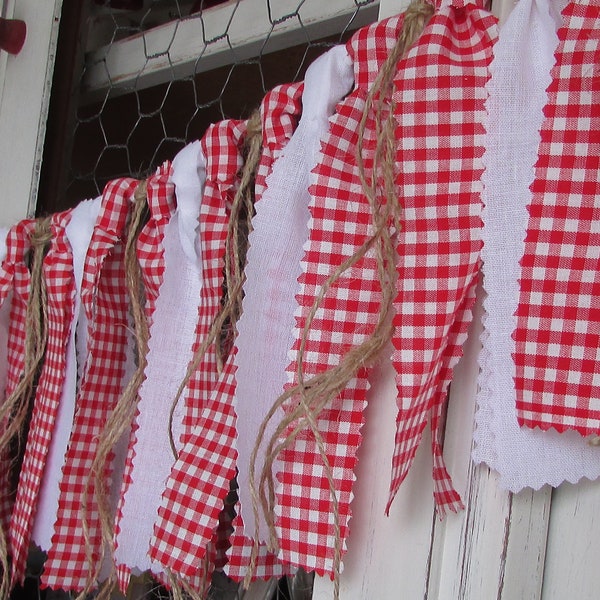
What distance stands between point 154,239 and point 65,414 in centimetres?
19

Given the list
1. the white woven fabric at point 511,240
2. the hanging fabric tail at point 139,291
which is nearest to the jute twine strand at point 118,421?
the hanging fabric tail at point 139,291

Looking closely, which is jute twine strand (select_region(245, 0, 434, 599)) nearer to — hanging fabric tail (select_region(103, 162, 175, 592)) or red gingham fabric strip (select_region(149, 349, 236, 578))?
red gingham fabric strip (select_region(149, 349, 236, 578))

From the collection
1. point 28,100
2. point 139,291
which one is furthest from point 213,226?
point 28,100

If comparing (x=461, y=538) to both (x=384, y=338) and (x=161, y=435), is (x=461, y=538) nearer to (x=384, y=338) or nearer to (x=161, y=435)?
(x=384, y=338)

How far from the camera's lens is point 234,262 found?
0.58m

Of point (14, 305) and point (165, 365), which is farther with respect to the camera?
point (14, 305)

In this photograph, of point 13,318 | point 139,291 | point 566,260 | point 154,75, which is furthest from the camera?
point 154,75

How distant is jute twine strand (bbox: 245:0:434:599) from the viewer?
44cm

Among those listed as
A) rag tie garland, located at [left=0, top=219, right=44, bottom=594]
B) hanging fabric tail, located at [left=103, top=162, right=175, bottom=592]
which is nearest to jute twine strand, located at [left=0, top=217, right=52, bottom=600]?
rag tie garland, located at [left=0, top=219, right=44, bottom=594]

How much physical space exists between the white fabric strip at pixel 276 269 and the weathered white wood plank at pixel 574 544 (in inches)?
6.7

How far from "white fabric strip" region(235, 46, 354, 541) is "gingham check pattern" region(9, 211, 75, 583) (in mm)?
300

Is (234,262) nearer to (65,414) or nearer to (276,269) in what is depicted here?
(276,269)

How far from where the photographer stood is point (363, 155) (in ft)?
1.59

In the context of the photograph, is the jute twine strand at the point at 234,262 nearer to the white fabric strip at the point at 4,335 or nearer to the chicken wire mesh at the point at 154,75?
the chicken wire mesh at the point at 154,75
